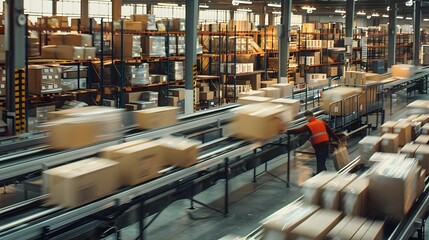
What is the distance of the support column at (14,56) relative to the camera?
33.6 ft

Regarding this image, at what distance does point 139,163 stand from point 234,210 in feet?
9.98

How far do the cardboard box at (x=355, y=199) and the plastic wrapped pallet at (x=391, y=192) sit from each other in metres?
0.08

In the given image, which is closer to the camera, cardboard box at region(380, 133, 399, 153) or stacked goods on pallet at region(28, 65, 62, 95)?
cardboard box at region(380, 133, 399, 153)

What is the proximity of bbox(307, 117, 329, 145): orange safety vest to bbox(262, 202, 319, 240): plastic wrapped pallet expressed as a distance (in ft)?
18.2

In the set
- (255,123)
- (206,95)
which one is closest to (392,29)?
(206,95)

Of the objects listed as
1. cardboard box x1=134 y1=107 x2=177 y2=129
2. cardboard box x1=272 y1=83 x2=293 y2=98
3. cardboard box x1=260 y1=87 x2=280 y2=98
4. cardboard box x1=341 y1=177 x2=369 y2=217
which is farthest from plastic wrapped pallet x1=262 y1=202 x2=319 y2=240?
cardboard box x1=272 y1=83 x2=293 y2=98

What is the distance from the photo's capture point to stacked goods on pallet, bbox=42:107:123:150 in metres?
6.94

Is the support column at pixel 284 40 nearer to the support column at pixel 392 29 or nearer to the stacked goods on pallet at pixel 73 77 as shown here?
the stacked goods on pallet at pixel 73 77

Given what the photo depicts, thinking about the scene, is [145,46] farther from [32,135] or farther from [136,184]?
[136,184]

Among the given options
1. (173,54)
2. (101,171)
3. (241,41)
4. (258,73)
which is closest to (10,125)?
(101,171)

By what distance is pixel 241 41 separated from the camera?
19234 millimetres

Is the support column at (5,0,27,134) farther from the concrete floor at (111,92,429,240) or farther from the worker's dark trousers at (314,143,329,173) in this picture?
the worker's dark trousers at (314,143,329,173)

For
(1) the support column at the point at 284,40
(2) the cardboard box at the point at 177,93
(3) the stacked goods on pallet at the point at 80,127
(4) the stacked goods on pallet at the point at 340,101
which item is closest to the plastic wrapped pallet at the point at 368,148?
(3) the stacked goods on pallet at the point at 80,127

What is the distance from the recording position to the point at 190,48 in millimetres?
13562
